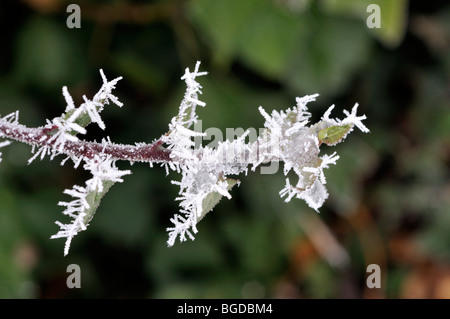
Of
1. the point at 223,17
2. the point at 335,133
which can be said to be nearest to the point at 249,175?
the point at 223,17

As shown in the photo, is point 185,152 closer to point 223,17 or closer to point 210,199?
point 210,199

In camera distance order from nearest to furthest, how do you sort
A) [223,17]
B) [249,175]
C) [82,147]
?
[82,147], [223,17], [249,175]

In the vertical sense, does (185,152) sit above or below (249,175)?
below

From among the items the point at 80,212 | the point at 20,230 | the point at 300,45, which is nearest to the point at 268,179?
the point at 300,45

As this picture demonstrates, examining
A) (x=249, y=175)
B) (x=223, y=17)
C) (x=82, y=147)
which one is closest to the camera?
(x=82, y=147)

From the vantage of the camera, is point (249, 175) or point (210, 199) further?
point (249, 175)

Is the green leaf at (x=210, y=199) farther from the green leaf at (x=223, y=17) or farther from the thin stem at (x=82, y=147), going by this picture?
the green leaf at (x=223, y=17)

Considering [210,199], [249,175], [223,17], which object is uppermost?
[223,17]
